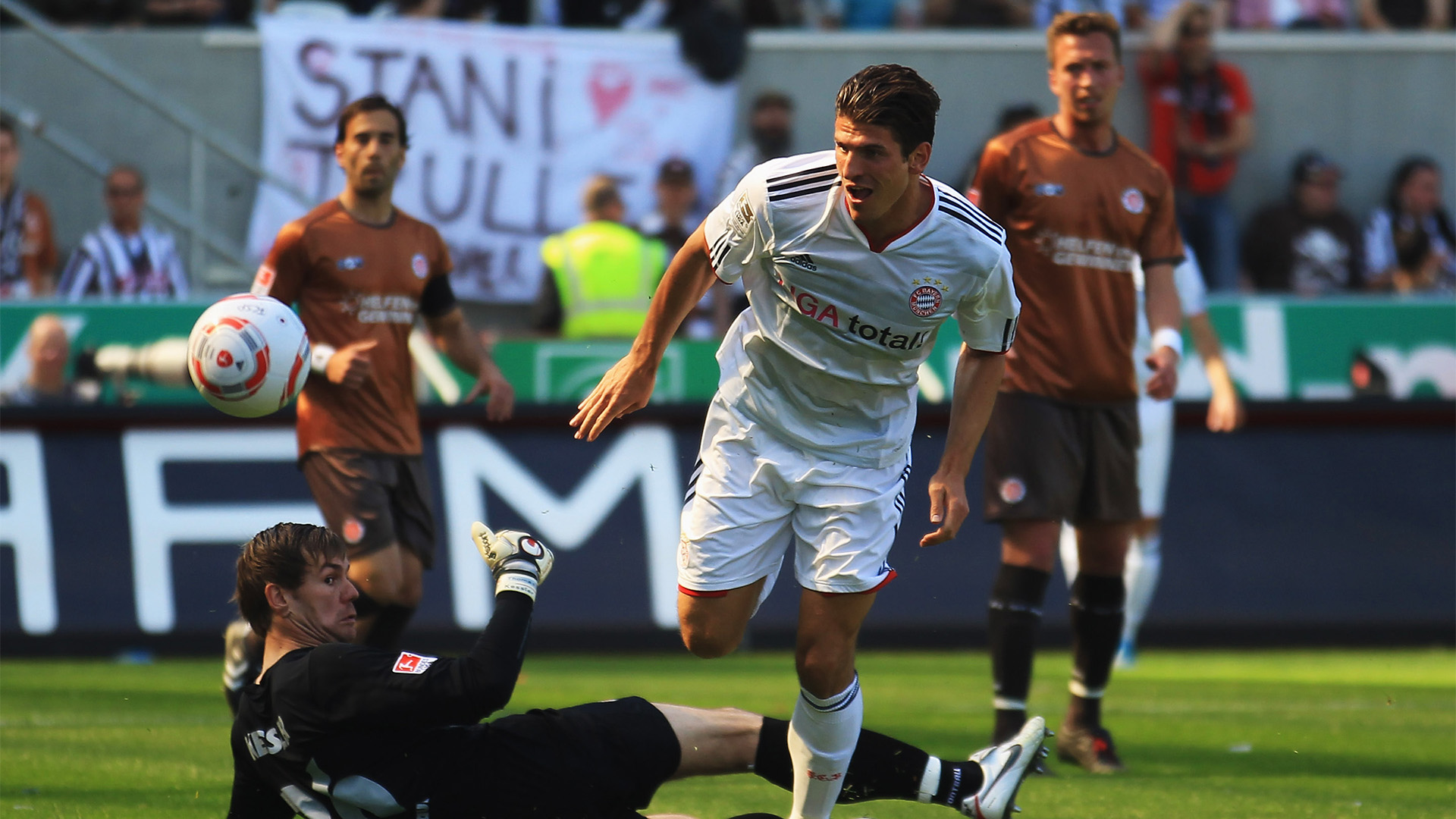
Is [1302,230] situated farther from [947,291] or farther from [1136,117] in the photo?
[947,291]

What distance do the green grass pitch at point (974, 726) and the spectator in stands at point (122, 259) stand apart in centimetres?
287

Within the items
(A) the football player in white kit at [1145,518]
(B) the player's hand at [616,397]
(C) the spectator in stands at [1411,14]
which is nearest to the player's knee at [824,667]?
(B) the player's hand at [616,397]

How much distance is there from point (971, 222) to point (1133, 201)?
1819 millimetres

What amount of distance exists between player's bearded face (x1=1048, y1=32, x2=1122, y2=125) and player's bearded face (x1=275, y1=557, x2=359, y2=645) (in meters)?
3.25

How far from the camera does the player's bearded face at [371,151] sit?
6.49 m

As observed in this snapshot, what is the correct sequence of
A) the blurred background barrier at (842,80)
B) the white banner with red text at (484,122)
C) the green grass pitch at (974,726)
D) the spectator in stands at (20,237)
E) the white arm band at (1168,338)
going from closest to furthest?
1. the green grass pitch at (974,726)
2. the white arm band at (1168,338)
3. the spectator in stands at (20,237)
4. the white banner with red text at (484,122)
5. the blurred background barrier at (842,80)

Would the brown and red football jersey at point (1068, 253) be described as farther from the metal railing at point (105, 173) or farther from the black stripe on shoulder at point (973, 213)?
the metal railing at point (105, 173)

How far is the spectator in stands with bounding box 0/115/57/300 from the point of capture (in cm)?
1143

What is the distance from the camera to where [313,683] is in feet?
13.2

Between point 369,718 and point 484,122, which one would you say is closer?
point 369,718

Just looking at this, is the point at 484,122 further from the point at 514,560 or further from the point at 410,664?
the point at 410,664

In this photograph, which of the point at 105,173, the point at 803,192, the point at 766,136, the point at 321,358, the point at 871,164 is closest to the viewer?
the point at 871,164

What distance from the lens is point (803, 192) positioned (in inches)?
180

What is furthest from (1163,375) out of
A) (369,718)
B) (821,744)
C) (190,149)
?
(190,149)
